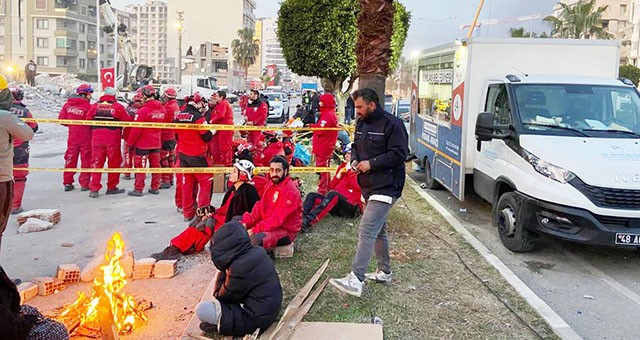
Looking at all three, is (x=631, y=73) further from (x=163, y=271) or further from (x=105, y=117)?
(x=163, y=271)

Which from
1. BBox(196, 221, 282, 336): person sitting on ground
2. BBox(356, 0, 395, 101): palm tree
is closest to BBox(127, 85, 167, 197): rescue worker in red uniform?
BBox(356, 0, 395, 101): palm tree

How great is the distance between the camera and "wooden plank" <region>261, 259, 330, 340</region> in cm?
433

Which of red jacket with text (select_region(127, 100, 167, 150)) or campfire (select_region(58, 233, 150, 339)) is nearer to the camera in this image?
campfire (select_region(58, 233, 150, 339))

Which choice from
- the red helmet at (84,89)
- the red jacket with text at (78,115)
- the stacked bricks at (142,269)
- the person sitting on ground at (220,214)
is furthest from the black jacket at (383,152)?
the red helmet at (84,89)

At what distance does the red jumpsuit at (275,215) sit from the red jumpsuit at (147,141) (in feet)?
16.3

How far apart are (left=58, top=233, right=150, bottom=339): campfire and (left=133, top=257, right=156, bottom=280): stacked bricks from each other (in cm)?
104

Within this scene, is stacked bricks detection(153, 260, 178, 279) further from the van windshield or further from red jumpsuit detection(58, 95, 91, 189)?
red jumpsuit detection(58, 95, 91, 189)

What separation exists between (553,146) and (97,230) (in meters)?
6.33

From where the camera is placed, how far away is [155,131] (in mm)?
10570

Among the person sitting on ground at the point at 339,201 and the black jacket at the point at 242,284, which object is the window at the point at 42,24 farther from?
the black jacket at the point at 242,284

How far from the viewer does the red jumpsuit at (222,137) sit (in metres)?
9.61

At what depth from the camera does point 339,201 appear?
8.20m

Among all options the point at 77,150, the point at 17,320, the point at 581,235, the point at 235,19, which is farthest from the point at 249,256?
the point at 235,19

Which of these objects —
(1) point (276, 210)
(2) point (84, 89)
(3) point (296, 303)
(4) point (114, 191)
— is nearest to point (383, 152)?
(1) point (276, 210)
